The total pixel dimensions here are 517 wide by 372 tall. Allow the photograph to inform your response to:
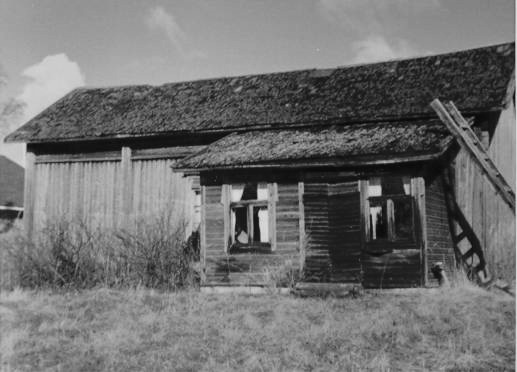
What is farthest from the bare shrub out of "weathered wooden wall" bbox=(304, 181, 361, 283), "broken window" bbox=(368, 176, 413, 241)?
"broken window" bbox=(368, 176, 413, 241)

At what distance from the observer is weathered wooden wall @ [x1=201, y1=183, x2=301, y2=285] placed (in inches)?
576

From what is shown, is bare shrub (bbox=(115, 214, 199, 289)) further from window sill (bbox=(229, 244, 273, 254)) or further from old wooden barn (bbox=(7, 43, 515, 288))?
window sill (bbox=(229, 244, 273, 254))

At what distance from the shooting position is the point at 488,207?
50.5ft

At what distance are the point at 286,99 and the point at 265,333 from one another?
9202mm

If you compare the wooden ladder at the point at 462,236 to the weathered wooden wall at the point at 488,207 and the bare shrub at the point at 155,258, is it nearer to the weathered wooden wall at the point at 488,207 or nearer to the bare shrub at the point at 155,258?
the weathered wooden wall at the point at 488,207

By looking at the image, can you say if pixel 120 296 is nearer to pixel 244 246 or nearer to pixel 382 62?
pixel 244 246

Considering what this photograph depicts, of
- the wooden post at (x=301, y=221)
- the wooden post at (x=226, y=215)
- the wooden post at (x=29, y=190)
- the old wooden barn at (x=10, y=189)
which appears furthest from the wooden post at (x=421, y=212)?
the old wooden barn at (x=10, y=189)

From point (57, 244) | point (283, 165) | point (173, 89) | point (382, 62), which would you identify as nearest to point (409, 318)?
point (283, 165)

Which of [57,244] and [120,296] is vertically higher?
[57,244]

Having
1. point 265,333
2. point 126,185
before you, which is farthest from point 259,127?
point 265,333

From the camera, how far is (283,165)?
14.3 meters

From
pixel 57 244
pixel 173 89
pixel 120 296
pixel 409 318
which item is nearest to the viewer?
pixel 409 318

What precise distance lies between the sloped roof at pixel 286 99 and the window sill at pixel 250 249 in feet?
11.3

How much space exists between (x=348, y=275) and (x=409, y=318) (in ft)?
12.1
